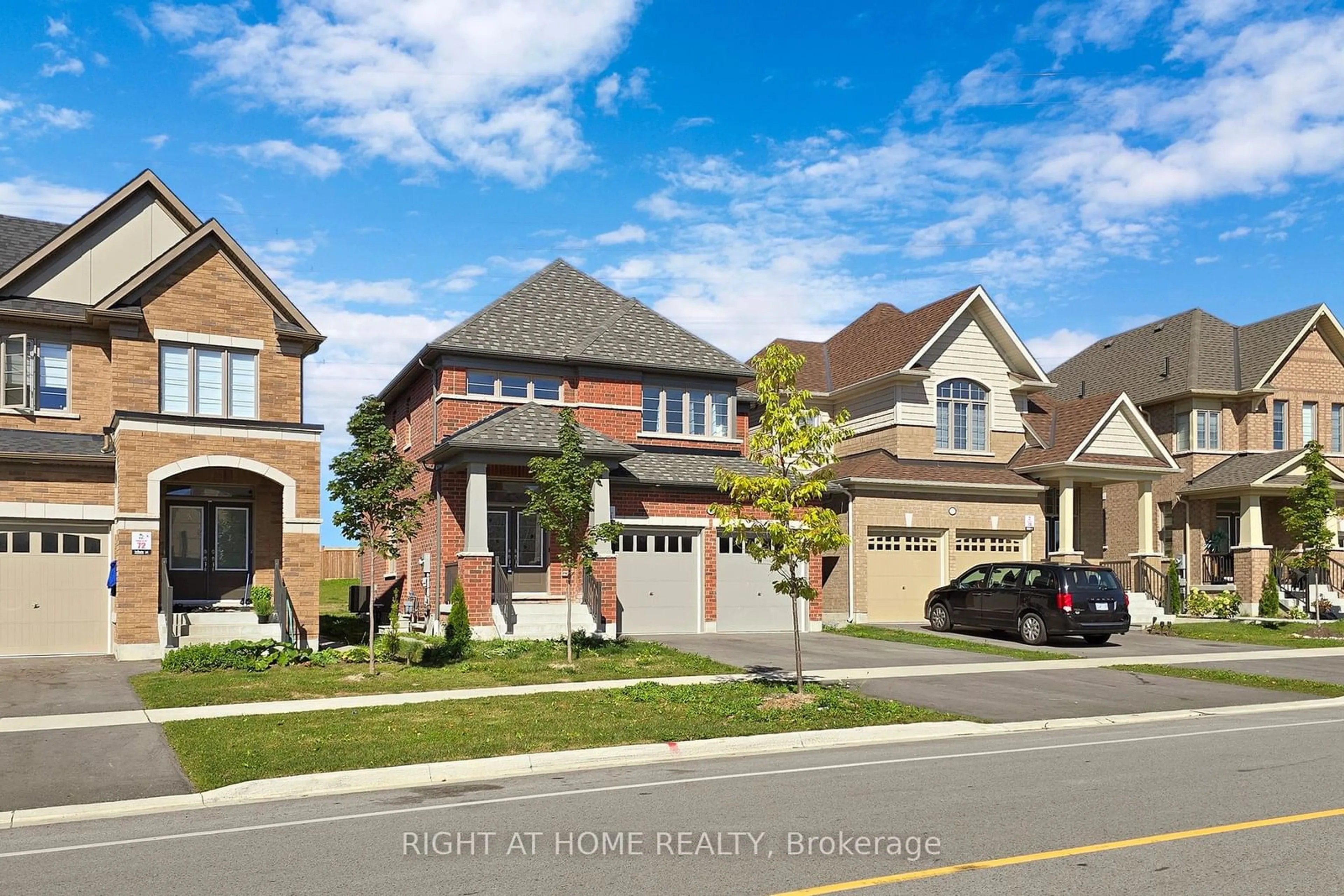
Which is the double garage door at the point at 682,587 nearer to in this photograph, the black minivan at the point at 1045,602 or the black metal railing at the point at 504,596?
the black metal railing at the point at 504,596

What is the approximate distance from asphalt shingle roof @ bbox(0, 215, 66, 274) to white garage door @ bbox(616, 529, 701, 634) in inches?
578

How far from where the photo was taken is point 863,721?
14.3 m

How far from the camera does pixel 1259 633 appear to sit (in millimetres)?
29484

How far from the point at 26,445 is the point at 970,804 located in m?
20.0

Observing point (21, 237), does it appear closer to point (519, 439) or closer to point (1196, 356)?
point (519, 439)

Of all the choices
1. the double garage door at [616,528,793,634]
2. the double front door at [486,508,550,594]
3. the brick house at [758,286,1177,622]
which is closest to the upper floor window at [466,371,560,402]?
the double front door at [486,508,550,594]

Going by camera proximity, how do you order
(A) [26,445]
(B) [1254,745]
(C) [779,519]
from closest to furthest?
(B) [1254,745] → (C) [779,519] → (A) [26,445]

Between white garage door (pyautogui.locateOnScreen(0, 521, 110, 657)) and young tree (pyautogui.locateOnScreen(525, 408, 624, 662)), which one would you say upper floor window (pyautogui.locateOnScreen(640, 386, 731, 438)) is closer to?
young tree (pyautogui.locateOnScreen(525, 408, 624, 662))

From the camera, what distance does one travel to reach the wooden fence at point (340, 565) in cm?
4725

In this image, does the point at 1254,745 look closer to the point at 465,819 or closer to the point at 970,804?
the point at 970,804

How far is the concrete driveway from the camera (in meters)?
10.9

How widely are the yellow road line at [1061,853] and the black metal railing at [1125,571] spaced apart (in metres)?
24.6

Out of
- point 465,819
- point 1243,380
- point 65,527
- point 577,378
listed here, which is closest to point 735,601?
point 577,378

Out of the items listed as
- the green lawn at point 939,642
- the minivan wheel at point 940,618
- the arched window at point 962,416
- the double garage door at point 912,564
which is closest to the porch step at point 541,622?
the green lawn at point 939,642
